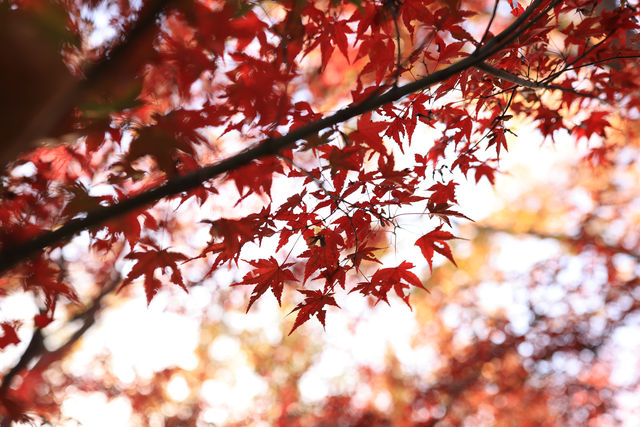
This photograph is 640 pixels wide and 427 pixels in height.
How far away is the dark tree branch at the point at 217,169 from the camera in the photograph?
1.14 meters

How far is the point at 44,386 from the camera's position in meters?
6.12

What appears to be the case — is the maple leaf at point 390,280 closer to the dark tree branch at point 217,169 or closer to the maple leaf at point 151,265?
the maple leaf at point 151,265

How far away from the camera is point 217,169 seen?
1.30 m

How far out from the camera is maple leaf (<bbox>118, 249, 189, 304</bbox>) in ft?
6.35

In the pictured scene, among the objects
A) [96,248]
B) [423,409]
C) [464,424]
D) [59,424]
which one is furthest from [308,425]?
[96,248]

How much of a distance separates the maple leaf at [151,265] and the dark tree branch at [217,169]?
24.8 inches

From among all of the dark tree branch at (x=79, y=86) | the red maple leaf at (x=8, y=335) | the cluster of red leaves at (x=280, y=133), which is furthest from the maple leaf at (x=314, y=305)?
the red maple leaf at (x=8, y=335)

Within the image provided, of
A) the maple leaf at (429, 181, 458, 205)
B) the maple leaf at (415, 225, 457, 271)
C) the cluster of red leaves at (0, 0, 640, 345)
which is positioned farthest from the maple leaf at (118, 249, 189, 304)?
the maple leaf at (429, 181, 458, 205)

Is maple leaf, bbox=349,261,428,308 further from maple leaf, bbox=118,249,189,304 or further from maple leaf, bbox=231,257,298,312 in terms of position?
maple leaf, bbox=118,249,189,304

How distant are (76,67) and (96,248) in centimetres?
129

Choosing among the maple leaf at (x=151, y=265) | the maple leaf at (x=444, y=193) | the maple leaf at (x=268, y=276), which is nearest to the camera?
the maple leaf at (x=151, y=265)

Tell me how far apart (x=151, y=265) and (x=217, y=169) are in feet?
2.92

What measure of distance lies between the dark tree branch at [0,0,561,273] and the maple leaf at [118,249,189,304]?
0.63m

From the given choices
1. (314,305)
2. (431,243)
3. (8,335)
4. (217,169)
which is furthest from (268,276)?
(8,335)
